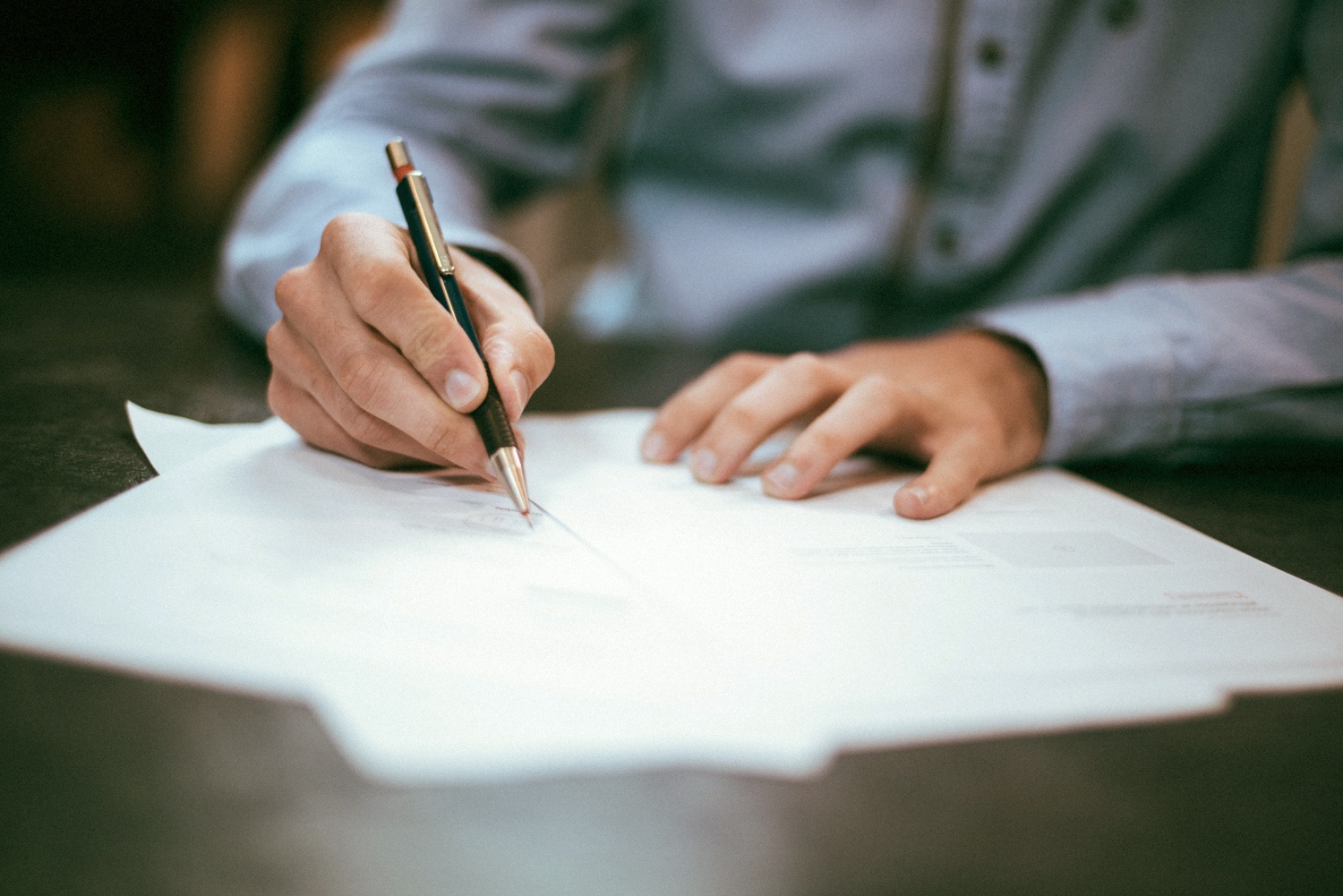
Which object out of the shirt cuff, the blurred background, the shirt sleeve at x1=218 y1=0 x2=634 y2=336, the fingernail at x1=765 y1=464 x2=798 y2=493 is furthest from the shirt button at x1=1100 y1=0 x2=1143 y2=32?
the blurred background

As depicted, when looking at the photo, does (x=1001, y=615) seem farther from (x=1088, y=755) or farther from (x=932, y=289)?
(x=932, y=289)

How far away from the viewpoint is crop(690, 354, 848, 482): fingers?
380 millimetres

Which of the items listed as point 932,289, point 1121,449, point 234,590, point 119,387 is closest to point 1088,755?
point 234,590

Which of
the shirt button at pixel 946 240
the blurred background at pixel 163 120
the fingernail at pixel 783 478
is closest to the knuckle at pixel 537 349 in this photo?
the fingernail at pixel 783 478

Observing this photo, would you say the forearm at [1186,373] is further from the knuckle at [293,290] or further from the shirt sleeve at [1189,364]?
the knuckle at [293,290]

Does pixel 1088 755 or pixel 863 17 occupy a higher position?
pixel 863 17

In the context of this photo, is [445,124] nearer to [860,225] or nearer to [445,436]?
[860,225]

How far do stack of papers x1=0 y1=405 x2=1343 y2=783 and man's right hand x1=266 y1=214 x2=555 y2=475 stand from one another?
0.02 m

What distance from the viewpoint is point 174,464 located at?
13.3 inches

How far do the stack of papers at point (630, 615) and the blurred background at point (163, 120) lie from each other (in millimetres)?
1317

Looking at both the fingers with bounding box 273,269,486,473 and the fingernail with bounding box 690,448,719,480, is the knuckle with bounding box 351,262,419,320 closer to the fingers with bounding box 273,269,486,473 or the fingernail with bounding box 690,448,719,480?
the fingers with bounding box 273,269,486,473

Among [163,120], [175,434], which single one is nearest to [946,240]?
[175,434]

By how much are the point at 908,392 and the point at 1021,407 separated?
0.09 meters

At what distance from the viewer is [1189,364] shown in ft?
1.58
